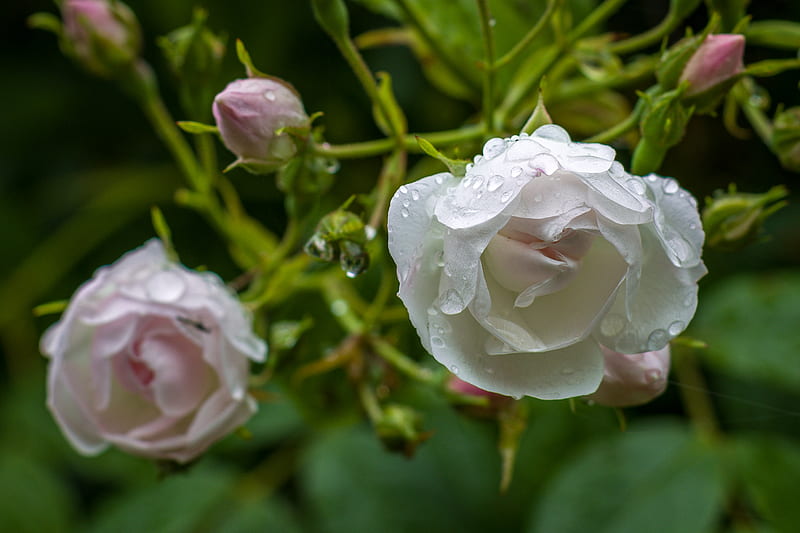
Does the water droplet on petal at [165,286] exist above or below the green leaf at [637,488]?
above

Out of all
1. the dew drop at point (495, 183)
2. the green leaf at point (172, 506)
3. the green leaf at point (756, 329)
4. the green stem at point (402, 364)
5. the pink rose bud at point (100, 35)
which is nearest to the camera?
the dew drop at point (495, 183)

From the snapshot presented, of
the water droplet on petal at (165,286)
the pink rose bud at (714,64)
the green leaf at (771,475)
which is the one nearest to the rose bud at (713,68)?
the pink rose bud at (714,64)

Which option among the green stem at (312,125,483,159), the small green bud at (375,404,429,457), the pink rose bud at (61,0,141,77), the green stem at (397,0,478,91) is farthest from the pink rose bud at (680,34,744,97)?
the pink rose bud at (61,0,141,77)

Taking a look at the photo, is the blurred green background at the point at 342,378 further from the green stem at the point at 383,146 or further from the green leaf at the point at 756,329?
the green stem at the point at 383,146

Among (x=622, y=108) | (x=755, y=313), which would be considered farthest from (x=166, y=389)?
(x=755, y=313)

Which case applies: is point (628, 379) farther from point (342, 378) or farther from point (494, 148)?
point (342, 378)

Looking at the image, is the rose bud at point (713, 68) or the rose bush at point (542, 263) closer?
the rose bush at point (542, 263)

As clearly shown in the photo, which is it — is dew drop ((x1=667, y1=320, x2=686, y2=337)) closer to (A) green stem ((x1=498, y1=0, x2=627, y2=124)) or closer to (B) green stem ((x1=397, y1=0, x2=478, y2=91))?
(A) green stem ((x1=498, y1=0, x2=627, y2=124))
